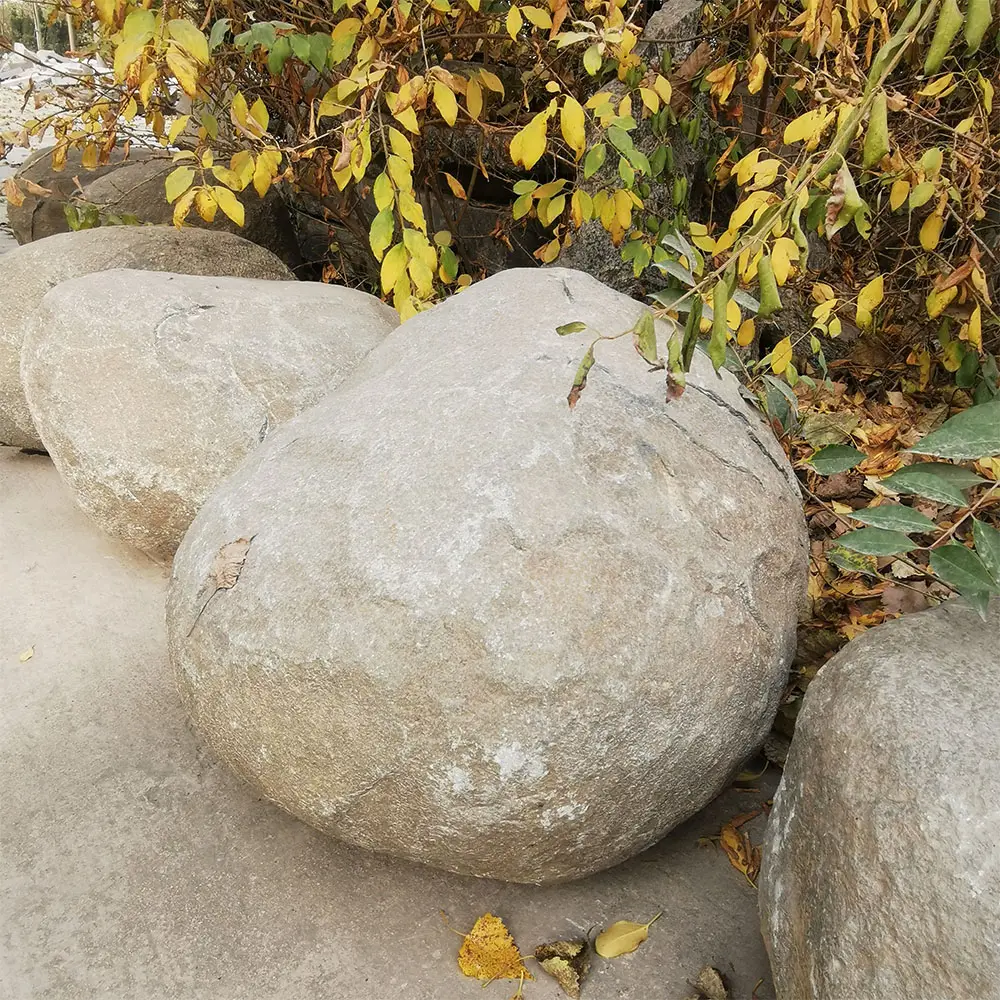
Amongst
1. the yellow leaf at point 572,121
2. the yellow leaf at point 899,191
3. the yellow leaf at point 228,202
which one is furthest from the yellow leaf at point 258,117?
the yellow leaf at point 899,191

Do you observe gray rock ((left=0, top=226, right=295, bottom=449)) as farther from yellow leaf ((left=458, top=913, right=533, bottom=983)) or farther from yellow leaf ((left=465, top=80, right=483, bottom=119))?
yellow leaf ((left=458, top=913, right=533, bottom=983))

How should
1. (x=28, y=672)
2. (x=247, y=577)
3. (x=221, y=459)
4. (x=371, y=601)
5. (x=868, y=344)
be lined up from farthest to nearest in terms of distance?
1. (x=868, y=344)
2. (x=221, y=459)
3. (x=28, y=672)
4. (x=247, y=577)
5. (x=371, y=601)

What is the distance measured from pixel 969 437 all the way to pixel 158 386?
165 centimetres

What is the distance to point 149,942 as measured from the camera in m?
1.38

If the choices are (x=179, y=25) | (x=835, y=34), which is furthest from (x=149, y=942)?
(x=835, y=34)

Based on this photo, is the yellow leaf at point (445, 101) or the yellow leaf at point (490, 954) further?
the yellow leaf at point (445, 101)

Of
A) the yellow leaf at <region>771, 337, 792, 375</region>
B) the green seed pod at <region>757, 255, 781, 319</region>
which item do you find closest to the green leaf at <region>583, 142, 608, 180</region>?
the yellow leaf at <region>771, 337, 792, 375</region>

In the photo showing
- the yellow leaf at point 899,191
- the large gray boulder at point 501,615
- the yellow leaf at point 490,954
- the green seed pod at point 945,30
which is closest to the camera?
the green seed pod at point 945,30

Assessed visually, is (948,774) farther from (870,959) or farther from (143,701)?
(143,701)

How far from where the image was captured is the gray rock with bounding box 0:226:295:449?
8.50 feet

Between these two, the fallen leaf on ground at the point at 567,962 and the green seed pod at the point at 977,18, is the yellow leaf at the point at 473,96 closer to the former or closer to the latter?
the green seed pod at the point at 977,18

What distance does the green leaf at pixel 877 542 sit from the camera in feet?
3.98

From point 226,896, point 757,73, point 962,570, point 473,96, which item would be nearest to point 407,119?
point 473,96

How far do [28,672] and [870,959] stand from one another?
1649 mm
